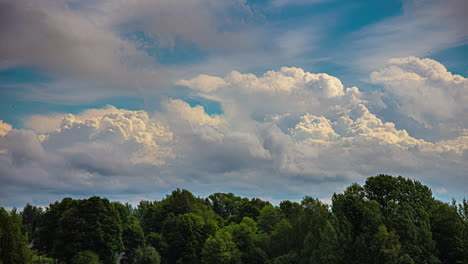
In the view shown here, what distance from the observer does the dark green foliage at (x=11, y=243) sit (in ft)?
208

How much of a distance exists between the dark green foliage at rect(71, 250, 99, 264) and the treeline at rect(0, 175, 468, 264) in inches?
10.0

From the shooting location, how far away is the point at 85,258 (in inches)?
3693

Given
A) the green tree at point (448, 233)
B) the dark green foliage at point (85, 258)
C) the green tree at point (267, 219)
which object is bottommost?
the dark green foliage at point (85, 258)

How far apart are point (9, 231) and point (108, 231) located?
42670 millimetres

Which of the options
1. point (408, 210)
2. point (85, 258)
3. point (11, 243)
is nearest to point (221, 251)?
point (85, 258)

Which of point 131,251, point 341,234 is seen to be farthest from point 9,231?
point 131,251

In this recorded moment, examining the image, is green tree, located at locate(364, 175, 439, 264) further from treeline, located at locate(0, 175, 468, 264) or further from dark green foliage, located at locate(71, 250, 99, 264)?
dark green foliage, located at locate(71, 250, 99, 264)

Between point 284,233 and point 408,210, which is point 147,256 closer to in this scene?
point 284,233

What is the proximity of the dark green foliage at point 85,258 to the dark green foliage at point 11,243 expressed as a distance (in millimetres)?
28558

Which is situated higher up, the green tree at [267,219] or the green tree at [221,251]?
the green tree at [267,219]

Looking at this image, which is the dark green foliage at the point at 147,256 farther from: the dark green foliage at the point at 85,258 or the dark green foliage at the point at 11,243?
the dark green foliage at the point at 11,243

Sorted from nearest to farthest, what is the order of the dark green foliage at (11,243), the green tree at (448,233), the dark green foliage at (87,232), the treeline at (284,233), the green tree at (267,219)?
the dark green foliage at (11,243) < the treeline at (284,233) < the green tree at (448,233) < the dark green foliage at (87,232) < the green tree at (267,219)

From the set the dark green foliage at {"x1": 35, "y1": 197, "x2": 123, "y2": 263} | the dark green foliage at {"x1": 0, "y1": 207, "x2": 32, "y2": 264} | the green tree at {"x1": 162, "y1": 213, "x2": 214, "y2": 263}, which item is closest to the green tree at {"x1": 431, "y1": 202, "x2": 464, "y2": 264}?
the green tree at {"x1": 162, "y1": 213, "x2": 214, "y2": 263}

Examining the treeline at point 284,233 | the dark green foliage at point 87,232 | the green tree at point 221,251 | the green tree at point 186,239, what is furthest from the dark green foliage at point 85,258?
the green tree at point 186,239
